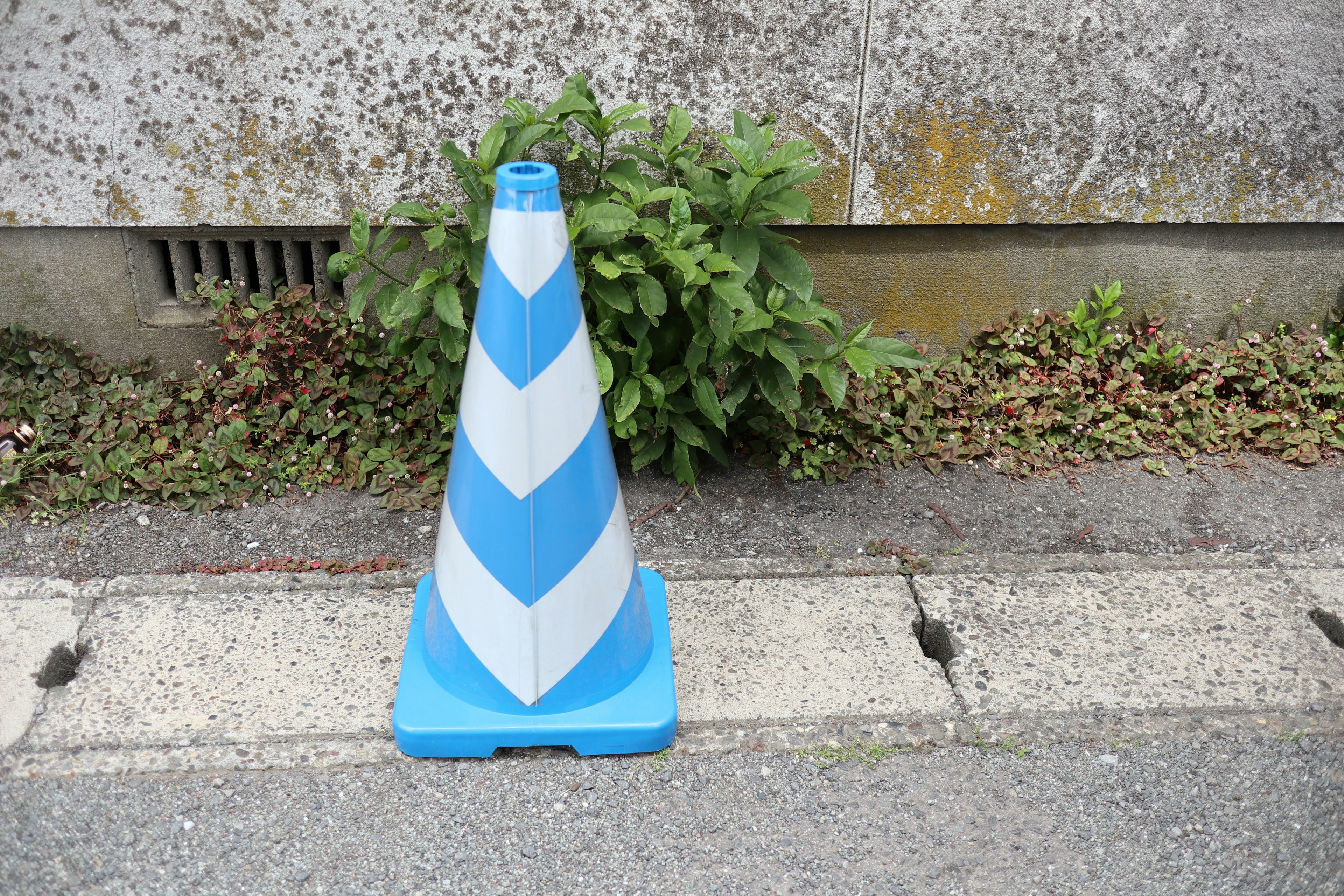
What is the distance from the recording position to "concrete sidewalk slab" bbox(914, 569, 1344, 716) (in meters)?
2.32

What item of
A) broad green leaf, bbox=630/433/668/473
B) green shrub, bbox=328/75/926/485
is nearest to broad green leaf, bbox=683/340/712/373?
green shrub, bbox=328/75/926/485

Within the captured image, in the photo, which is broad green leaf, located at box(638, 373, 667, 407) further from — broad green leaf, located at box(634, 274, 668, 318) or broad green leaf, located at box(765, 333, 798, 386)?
broad green leaf, located at box(765, 333, 798, 386)

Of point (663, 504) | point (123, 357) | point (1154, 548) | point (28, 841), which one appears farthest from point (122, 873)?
point (1154, 548)

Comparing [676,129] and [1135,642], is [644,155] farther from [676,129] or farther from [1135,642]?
[1135,642]

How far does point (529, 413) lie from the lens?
191cm

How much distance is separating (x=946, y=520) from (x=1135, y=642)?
0.65 metres

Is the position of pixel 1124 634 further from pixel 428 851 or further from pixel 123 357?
pixel 123 357

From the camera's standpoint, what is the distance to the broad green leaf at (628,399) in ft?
8.93

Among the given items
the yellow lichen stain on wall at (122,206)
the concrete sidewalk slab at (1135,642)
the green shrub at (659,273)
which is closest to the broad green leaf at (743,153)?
the green shrub at (659,273)

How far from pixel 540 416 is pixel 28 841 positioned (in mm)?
1313

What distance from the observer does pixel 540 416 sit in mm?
1920

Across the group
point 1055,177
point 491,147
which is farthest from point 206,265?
point 1055,177

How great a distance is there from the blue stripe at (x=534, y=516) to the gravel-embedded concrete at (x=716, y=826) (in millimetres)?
449

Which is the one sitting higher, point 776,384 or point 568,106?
point 568,106
